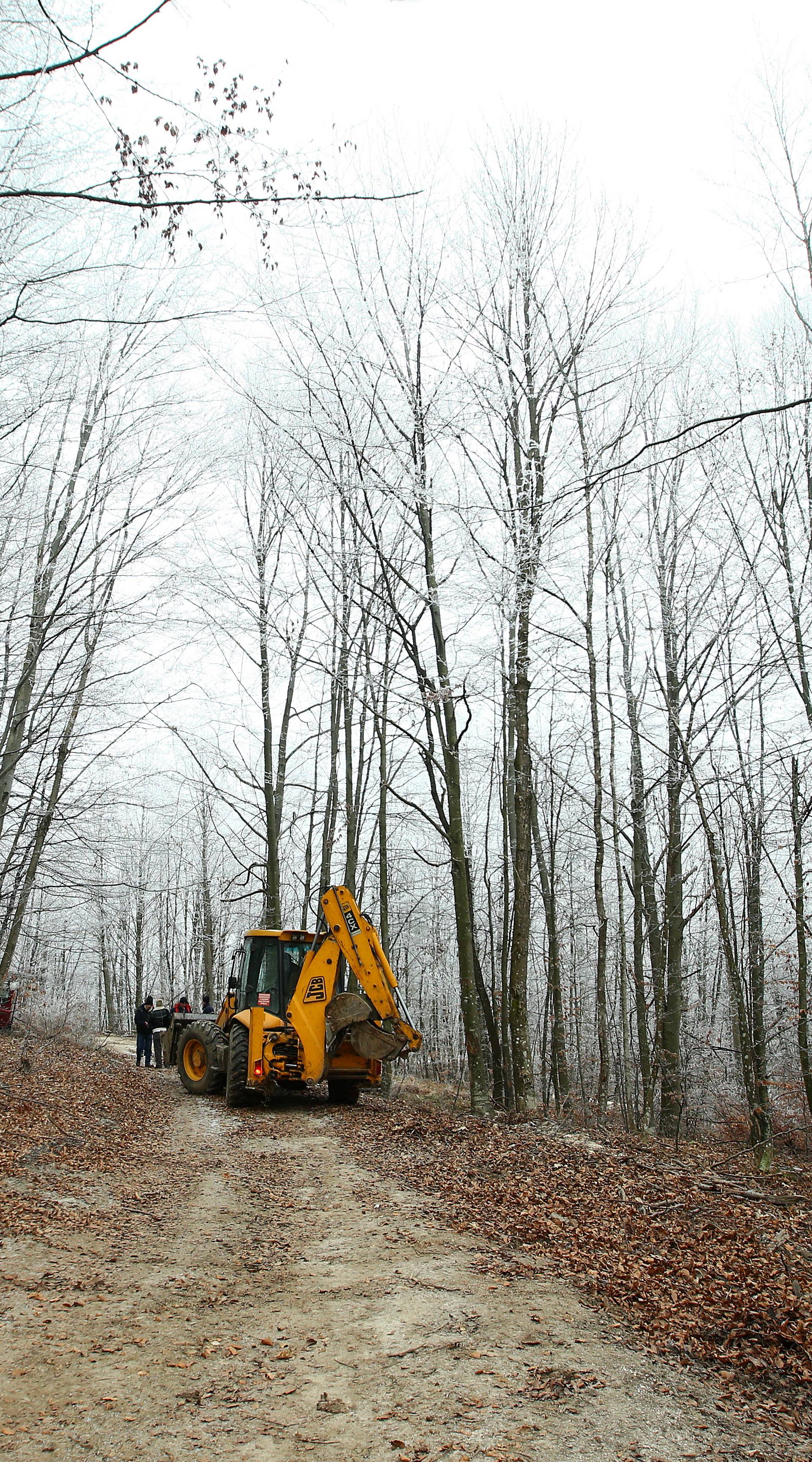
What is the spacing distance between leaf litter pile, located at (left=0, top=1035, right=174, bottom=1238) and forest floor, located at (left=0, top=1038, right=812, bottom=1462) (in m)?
0.05

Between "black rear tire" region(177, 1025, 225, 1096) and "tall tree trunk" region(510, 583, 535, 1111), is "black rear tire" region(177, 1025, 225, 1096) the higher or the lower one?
the lower one

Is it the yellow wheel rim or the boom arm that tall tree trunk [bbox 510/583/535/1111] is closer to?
the boom arm

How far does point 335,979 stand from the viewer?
418 inches

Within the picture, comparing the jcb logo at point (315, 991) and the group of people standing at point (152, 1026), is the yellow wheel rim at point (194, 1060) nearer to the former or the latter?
the jcb logo at point (315, 991)

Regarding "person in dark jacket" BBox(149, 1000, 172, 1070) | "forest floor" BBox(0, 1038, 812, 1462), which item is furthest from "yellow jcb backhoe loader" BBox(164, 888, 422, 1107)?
"person in dark jacket" BBox(149, 1000, 172, 1070)

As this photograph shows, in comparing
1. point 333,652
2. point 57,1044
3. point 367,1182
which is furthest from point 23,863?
point 57,1044

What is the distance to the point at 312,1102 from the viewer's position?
472 inches

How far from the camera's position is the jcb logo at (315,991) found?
34.7 feet

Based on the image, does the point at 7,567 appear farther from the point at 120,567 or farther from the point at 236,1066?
the point at 236,1066

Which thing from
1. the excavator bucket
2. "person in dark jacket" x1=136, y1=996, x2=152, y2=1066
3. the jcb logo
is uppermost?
the jcb logo

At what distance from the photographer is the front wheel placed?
37.9ft

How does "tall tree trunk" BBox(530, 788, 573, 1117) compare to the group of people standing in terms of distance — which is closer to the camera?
"tall tree trunk" BBox(530, 788, 573, 1117)

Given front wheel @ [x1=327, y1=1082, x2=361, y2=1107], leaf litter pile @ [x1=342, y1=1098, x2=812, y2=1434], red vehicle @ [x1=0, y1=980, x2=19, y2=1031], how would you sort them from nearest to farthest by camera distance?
leaf litter pile @ [x1=342, y1=1098, x2=812, y2=1434] → front wheel @ [x1=327, y1=1082, x2=361, y2=1107] → red vehicle @ [x1=0, y1=980, x2=19, y2=1031]

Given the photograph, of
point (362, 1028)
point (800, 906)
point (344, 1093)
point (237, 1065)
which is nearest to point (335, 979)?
point (362, 1028)
